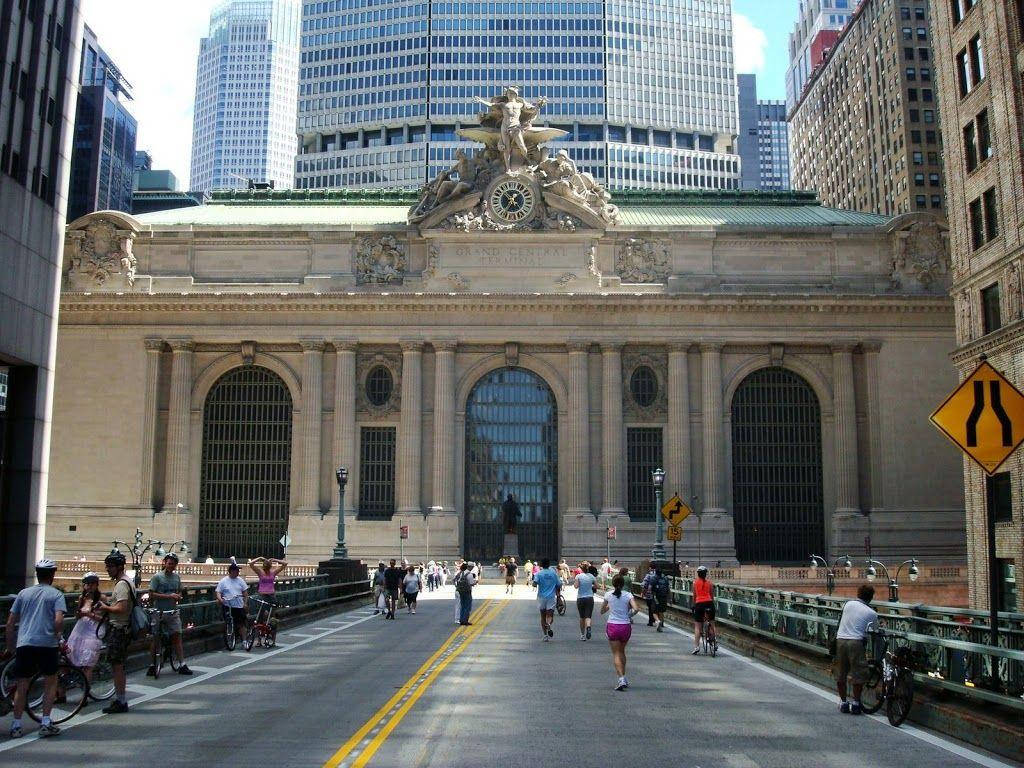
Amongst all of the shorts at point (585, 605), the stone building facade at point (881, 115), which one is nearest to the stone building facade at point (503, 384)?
the shorts at point (585, 605)

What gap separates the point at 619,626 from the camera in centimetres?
1897

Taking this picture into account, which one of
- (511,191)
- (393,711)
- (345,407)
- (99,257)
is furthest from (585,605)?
(99,257)

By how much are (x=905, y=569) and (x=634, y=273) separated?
23875mm

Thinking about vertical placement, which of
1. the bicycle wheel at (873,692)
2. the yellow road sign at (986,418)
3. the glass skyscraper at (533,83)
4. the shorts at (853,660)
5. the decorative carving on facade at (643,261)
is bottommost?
the bicycle wheel at (873,692)

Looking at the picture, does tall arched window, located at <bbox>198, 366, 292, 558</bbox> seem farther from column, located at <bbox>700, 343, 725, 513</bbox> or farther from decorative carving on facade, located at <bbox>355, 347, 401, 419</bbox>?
column, located at <bbox>700, 343, 725, 513</bbox>

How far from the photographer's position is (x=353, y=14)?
155625 mm

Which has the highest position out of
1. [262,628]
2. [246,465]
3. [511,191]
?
[511,191]

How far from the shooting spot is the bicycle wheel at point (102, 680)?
17.0 metres

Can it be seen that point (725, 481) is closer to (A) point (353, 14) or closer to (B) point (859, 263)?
(B) point (859, 263)

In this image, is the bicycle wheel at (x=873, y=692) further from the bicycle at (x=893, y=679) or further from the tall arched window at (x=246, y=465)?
the tall arched window at (x=246, y=465)

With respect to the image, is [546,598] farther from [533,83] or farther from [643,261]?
[533,83]

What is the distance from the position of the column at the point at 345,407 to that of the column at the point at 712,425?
69.4 ft

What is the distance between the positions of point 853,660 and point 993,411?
4.05 metres

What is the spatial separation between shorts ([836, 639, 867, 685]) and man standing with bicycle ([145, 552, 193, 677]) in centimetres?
1087
